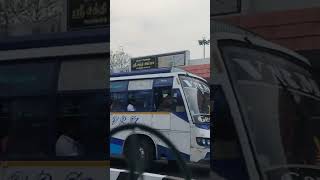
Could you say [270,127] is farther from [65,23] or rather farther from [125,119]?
[65,23]

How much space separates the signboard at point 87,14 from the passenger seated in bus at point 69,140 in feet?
1.50

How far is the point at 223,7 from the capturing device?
2.11m

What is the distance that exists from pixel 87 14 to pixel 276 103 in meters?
1.02

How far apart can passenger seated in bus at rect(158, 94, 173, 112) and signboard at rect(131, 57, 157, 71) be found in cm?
14

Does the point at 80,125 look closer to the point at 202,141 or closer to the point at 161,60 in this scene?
the point at 161,60

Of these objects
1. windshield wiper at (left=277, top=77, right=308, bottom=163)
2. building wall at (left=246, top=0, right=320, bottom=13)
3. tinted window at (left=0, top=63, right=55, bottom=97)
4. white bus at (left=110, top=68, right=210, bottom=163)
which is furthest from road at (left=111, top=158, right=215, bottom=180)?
tinted window at (left=0, top=63, right=55, bottom=97)

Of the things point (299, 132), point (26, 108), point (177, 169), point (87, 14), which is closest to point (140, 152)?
point (177, 169)

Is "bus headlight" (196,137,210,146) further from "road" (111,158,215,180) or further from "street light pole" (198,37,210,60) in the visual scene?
"street light pole" (198,37,210,60)

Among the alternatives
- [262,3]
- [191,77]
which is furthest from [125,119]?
[262,3]

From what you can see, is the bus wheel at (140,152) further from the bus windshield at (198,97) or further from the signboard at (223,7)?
the signboard at (223,7)

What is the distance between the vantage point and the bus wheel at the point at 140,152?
2152 millimetres

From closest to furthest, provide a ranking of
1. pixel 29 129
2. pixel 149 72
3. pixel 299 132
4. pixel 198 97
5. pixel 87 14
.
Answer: pixel 299 132
pixel 198 97
pixel 149 72
pixel 87 14
pixel 29 129

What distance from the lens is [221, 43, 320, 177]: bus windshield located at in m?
1.95

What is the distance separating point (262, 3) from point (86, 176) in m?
1.14
